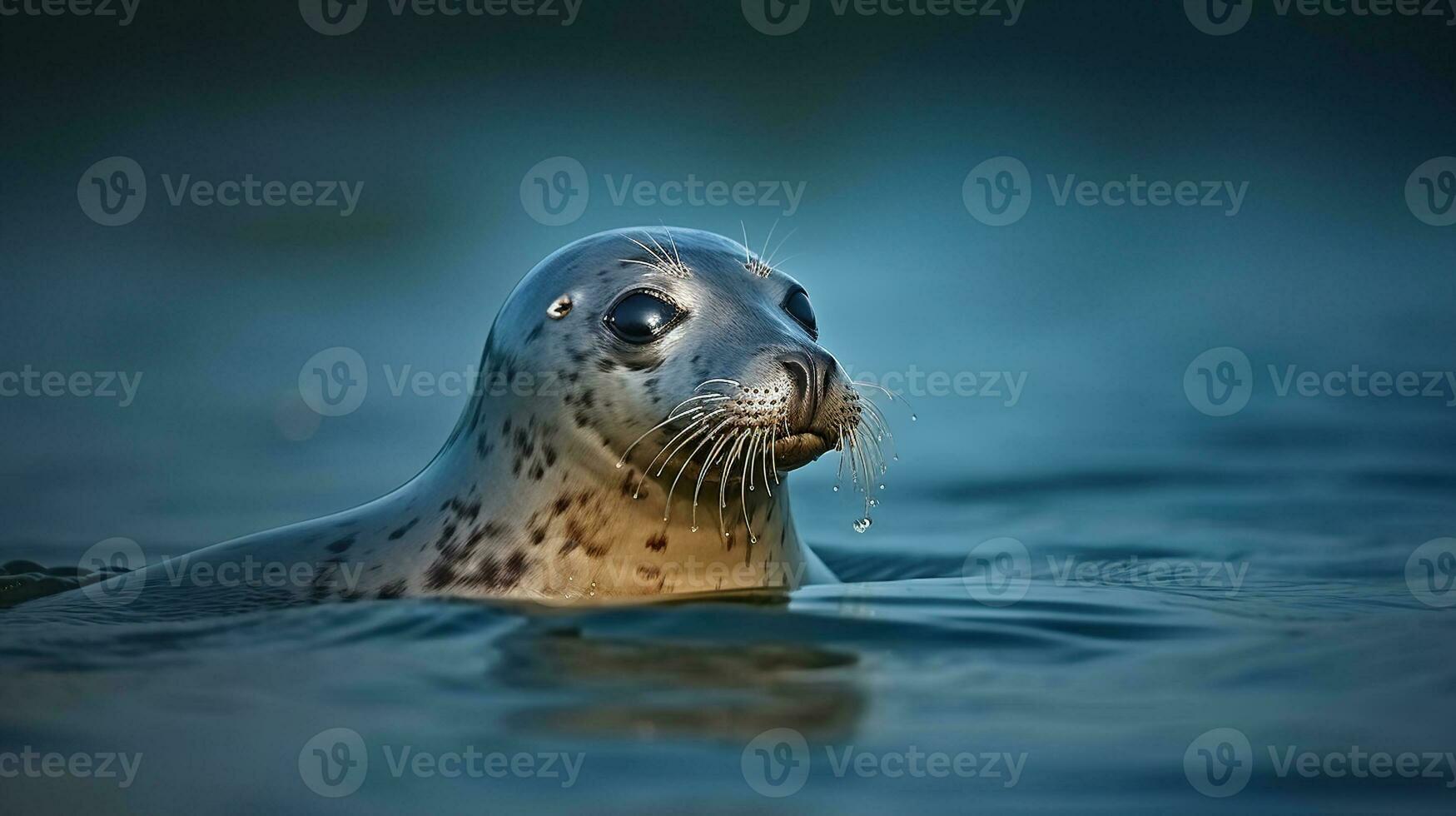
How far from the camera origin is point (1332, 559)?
6492 millimetres

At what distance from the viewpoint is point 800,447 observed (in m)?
4.91

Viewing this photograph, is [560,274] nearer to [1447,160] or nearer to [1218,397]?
[1218,397]

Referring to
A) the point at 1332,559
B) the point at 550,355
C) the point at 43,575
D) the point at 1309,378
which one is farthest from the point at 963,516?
the point at 43,575
